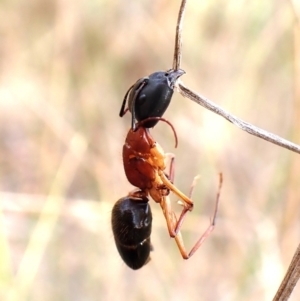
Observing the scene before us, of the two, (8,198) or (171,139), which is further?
(171,139)

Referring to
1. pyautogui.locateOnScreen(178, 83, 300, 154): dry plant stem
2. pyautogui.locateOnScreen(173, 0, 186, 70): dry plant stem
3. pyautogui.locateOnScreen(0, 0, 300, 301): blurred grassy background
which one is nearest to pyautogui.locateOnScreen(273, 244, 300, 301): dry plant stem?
pyautogui.locateOnScreen(178, 83, 300, 154): dry plant stem

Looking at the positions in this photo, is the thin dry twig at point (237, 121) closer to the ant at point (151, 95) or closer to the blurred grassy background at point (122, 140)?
the ant at point (151, 95)

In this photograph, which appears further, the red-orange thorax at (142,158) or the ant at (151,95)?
the red-orange thorax at (142,158)

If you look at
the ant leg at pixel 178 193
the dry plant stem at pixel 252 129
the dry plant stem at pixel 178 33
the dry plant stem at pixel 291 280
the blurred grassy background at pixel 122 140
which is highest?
the dry plant stem at pixel 178 33

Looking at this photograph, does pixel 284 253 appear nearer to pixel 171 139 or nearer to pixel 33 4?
pixel 171 139

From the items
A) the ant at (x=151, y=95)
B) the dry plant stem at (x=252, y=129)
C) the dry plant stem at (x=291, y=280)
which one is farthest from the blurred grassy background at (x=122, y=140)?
the dry plant stem at (x=252, y=129)

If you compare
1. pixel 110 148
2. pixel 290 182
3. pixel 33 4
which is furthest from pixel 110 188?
pixel 33 4

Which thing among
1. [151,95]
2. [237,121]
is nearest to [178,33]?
[237,121]
